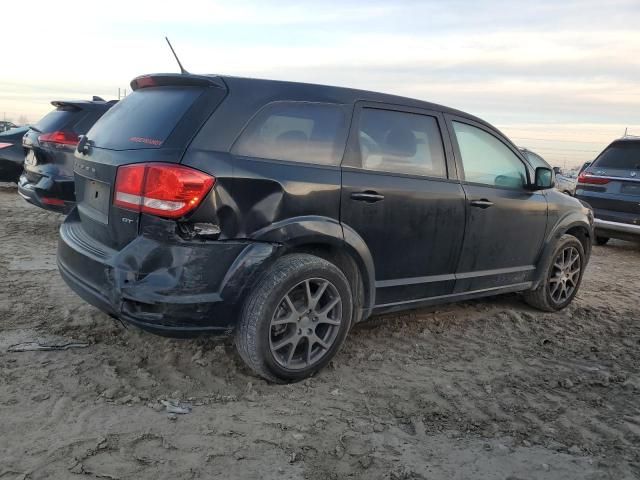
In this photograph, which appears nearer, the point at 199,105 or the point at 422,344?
the point at 199,105

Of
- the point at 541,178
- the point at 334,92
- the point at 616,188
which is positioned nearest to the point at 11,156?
the point at 334,92

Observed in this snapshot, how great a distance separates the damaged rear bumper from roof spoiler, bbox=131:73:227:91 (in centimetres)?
93

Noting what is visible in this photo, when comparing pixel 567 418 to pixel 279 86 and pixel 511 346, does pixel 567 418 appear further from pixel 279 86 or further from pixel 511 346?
pixel 279 86

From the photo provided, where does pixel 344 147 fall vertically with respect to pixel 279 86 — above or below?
below

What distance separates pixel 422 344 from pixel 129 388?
2.07 meters

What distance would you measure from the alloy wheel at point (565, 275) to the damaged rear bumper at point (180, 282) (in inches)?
124

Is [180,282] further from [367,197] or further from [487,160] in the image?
[487,160]

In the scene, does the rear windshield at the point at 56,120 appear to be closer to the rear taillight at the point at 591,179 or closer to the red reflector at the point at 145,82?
the red reflector at the point at 145,82

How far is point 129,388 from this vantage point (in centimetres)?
329

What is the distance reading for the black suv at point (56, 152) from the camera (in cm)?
634

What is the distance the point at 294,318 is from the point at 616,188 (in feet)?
22.2

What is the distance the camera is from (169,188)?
9.85ft

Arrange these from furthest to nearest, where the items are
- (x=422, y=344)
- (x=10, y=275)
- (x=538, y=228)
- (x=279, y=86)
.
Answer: (x=10, y=275), (x=538, y=228), (x=422, y=344), (x=279, y=86)

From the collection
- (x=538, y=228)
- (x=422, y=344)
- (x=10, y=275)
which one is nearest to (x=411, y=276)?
(x=422, y=344)
